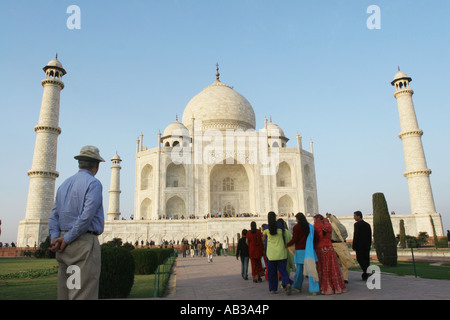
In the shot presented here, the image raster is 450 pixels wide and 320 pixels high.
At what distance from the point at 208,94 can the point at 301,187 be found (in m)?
14.1

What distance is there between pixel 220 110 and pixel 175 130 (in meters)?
5.31

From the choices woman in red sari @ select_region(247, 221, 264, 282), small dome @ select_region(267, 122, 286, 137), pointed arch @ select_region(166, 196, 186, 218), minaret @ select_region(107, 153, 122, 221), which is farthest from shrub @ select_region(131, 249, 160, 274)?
small dome @ select_region(267, 122, 286, 137)

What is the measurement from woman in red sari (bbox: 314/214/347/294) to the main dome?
1111 inches

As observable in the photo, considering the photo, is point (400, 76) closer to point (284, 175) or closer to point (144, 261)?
point (284, 175)

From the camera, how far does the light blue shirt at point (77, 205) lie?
2.66 metres

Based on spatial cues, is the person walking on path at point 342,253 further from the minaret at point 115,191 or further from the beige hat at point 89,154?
the minaret at point 115,191

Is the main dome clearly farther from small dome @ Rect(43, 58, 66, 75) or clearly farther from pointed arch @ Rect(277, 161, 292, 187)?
small dome @ Rect(43, 58, 66, 75)

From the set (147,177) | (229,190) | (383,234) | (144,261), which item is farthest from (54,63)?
(383,234)

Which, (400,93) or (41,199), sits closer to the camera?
(41,199)


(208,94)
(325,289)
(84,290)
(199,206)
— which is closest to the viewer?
(84,290)

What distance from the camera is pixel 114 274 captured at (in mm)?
5098

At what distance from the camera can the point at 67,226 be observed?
8.82ft
